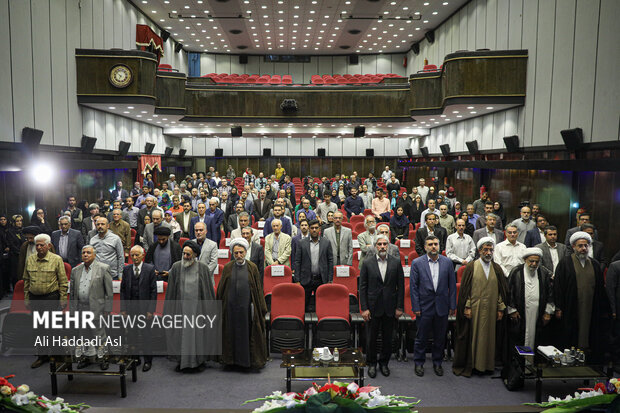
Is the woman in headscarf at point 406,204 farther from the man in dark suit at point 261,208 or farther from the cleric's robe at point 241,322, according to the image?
the cleric's robe at point 241,322

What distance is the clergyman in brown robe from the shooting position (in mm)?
5031

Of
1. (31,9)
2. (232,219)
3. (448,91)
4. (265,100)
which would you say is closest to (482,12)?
(448,91)

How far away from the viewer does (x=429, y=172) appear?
67.0 feet

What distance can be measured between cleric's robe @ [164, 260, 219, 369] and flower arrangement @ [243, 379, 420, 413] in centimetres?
384

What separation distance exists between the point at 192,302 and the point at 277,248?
6.20 feet

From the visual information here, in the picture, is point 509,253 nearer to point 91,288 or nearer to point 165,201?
point 91,288

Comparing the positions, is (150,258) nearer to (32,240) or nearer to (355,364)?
(32,240)

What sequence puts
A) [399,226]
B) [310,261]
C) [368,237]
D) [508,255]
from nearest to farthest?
[508,255], [310,261], [368,237], [399,226]

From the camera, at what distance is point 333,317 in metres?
A: 5.37

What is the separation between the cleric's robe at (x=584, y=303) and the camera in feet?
16.9

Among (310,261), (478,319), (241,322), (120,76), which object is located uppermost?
(120,76)

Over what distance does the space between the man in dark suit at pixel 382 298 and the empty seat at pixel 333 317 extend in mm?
356

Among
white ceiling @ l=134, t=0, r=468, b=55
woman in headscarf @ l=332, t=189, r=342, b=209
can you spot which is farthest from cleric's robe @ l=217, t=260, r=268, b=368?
white ceiling @ l=134, t=0, r=468, b=55

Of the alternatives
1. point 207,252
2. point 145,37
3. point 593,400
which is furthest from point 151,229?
point 145,37
